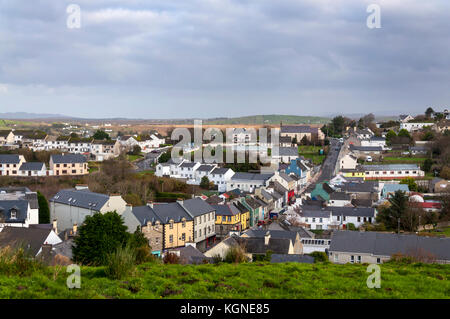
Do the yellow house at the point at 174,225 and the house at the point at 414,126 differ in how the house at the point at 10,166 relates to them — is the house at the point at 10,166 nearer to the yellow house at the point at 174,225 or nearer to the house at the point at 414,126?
the yellow house at the point at 174,225

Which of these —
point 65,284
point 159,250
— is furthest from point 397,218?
point 65,284

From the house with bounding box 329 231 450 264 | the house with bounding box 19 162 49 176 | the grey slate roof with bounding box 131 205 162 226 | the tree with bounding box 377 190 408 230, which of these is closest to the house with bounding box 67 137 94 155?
the house with bounding box 19 162 49 176

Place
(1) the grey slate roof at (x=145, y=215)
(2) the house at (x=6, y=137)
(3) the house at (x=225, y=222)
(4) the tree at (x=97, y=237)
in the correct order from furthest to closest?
(2) the house at (x=6, y=137), (3) the house at (x=225, y=222), (1) the grey slate roof at (x=145, y=215), (4) the tree at (x=97, y=237)

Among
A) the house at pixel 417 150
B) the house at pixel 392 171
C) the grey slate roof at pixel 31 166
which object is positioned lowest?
the house at pixel 392 171

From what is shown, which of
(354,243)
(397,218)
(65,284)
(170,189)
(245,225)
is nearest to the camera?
(65,284)

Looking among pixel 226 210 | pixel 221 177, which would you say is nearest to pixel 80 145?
pixel 221 177

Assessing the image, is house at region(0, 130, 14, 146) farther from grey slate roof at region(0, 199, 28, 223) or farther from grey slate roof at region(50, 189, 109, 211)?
grey slate roof at region(0, 199, 28, 223)

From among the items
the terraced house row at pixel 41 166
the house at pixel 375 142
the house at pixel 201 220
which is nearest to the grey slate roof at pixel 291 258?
the house at pixel 201 220

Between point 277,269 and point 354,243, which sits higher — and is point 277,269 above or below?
above
